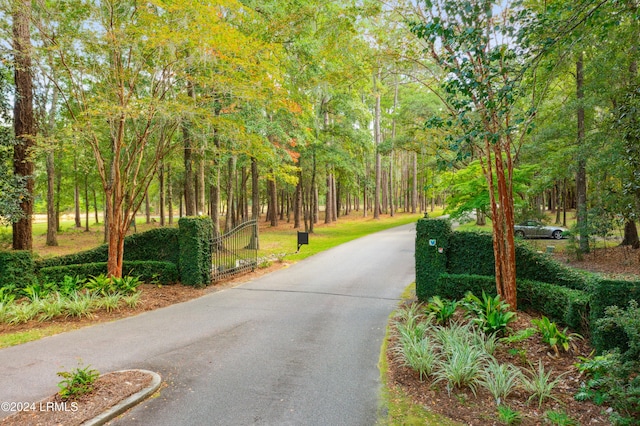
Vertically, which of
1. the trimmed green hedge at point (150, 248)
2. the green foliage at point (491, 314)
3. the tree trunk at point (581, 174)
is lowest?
the green foliage at point (491, 314)

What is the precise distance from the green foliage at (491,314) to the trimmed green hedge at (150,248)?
7740mm

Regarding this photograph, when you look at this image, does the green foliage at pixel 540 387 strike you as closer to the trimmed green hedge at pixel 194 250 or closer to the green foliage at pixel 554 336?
the green foliage at pixel 554 336

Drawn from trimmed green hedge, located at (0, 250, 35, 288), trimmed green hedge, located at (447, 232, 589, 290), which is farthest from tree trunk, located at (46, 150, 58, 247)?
trimmed green hedge, located at (447, 232, 589, 290)

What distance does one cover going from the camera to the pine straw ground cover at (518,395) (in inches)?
142

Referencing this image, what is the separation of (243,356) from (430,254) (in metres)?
4.71

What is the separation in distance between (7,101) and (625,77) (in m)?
18.0

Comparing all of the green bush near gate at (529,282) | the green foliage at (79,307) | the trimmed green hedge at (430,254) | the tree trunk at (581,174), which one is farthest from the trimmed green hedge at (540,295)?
the tree trunk at (581,174)

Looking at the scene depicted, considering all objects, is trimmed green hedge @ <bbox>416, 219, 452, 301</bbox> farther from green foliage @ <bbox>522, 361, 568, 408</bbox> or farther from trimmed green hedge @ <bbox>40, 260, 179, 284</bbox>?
trimmed green hedge @ <bbox>40, 260, 179, 284</bbox>

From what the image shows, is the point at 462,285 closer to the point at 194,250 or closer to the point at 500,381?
the point at 500,381

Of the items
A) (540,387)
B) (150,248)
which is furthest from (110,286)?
(540,387)

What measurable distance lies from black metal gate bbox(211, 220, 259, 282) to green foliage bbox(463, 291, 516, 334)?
695 centimetres

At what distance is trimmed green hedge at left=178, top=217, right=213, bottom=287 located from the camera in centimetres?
934

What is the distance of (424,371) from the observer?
459 cm

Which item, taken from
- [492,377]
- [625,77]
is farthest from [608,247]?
[492,377]
